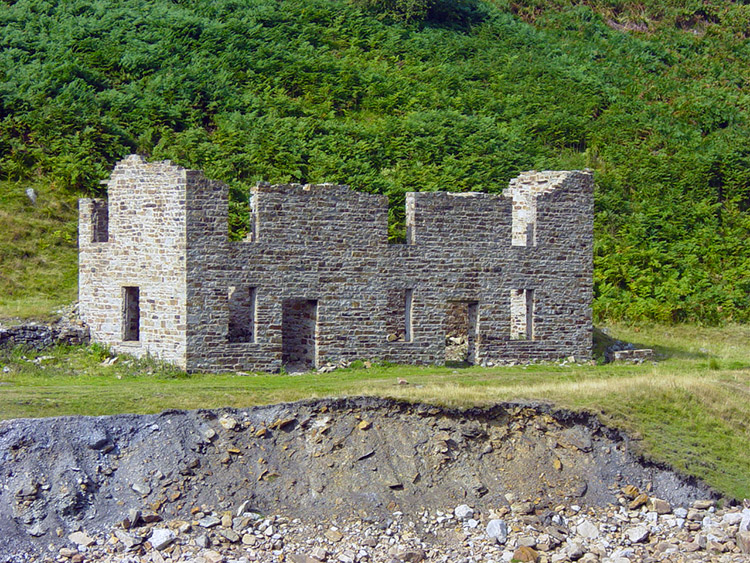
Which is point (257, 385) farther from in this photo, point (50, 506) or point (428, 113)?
point (428, 113)

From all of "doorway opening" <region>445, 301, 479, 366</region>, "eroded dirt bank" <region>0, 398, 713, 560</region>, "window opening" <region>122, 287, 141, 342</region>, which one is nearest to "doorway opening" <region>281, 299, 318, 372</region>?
"window opening" <region>122, 287, 141, 342</region>

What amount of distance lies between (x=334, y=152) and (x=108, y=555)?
855 inches

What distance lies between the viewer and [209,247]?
23250mm

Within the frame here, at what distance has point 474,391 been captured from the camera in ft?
66.2

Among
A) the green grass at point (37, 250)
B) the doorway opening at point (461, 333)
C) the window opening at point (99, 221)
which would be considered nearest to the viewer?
the window opening at point (99, 221)

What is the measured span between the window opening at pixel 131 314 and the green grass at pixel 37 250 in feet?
7.87

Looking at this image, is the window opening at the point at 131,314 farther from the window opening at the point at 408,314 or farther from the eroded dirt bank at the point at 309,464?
the eroded dirt bank at the point at 309,464

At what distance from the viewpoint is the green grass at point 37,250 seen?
1058 inches

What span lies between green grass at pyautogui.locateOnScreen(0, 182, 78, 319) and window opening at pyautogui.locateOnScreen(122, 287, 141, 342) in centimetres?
240

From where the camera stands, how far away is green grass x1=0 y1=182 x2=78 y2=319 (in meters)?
26.9

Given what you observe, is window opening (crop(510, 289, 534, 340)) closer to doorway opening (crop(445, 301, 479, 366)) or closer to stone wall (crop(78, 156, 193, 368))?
doorway opening (crop(445, 301, 479, 366))

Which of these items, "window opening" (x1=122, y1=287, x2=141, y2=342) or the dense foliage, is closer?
"window opening" (x1=122, y1=287, x2=141, y2=342)

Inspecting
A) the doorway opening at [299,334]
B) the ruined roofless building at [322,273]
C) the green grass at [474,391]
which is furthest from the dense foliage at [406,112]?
the green grass at [474,391]

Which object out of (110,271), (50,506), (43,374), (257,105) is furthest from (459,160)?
(50,506)
